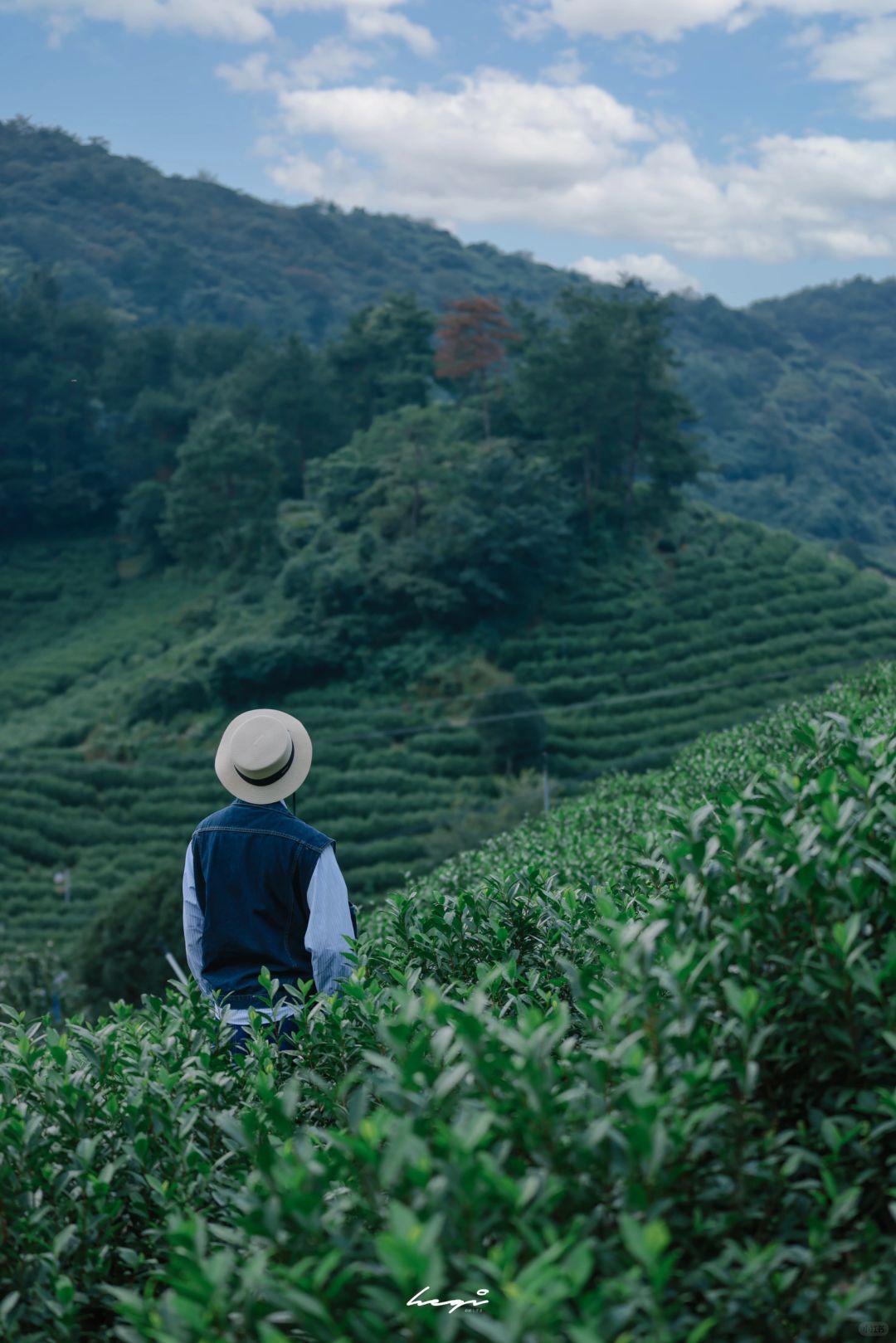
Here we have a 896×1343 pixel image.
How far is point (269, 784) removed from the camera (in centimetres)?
279

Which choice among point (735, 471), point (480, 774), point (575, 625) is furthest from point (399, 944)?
point (735, 471)

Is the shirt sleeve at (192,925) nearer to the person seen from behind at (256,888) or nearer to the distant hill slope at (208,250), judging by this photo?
the person seen from behind at (256,888)

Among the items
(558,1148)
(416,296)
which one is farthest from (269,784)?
(416,296)

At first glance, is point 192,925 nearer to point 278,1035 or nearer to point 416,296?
point 278,1035

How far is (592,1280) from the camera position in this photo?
4.32 ft

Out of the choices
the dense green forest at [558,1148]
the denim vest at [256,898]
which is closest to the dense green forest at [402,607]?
the denim vest at [256,898]

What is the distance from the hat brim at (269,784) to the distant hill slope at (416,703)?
13798mm

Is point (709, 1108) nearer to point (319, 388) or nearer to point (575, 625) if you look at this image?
point (575, 625)

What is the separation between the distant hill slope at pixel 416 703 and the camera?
64.2 feet

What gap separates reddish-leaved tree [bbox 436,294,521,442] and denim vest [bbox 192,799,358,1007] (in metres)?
29.0

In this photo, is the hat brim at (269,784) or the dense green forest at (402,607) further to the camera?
Result: the dense green forest at (402,607)

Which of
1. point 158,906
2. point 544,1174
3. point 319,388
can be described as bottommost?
point 158,906

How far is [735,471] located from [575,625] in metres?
32.8

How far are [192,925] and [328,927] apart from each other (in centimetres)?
40
